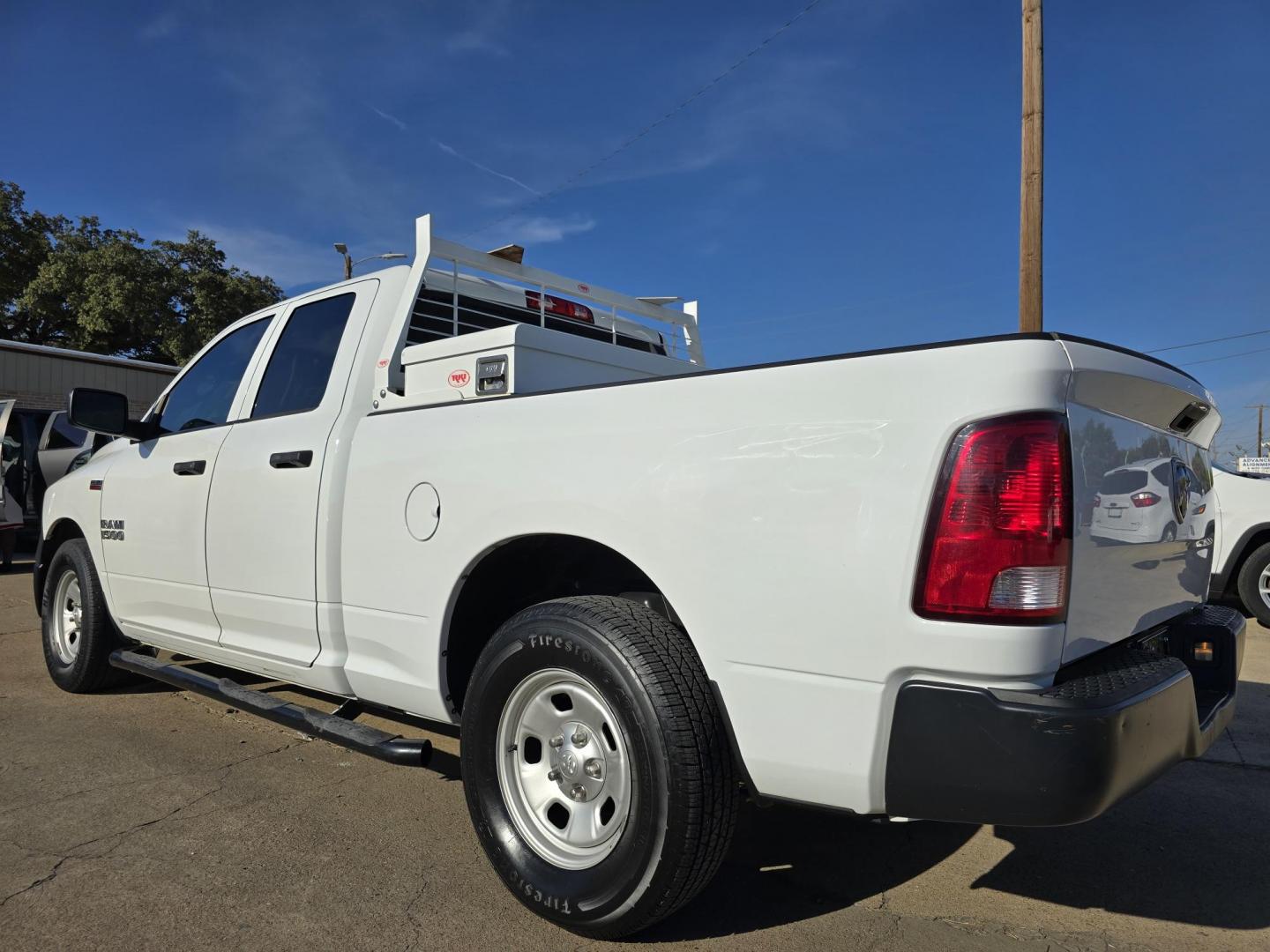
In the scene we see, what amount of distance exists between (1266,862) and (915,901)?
1.32 meters

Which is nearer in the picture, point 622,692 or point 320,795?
point 622,692

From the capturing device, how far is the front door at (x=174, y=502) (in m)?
3.86

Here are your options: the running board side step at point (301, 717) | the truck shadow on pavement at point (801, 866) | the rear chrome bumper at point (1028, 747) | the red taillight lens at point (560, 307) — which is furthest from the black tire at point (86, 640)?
the rear chrome bumper at point (1028, 747)

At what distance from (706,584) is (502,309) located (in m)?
2.67

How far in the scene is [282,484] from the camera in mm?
3365

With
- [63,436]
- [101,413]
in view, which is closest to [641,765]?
[101,413]

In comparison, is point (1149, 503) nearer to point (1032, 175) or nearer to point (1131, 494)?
point (1131, 494)

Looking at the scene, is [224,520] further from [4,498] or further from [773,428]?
[4,498]

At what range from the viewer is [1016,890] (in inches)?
107

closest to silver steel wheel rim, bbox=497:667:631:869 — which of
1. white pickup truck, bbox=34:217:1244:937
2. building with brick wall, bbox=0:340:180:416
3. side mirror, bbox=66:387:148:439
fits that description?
white pickup truck, bbox=34:217:1244:937

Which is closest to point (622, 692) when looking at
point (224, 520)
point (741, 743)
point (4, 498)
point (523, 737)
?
point (741, 743)

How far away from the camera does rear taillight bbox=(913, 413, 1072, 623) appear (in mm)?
1791

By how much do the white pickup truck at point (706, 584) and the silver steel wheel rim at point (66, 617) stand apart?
179 cm

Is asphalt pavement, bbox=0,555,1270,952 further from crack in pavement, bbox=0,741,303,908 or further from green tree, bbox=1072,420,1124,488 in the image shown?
green tree, bbox=1072,420,1124,488
